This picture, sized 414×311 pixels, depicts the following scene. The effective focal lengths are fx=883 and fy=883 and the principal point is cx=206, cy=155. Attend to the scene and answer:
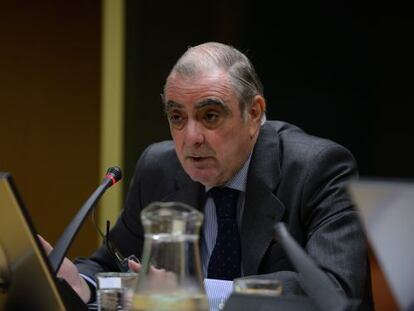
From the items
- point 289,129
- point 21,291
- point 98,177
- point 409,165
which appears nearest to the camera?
point 21,291

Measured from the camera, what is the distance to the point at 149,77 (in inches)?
165

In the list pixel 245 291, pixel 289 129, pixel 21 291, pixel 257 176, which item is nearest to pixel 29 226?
pixel 21 291

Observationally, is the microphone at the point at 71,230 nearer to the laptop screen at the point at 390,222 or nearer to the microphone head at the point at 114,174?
the microphone head at the point at 114,174

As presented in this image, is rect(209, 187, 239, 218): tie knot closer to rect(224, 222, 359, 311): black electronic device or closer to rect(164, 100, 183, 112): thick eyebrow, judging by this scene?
rect(164, 100, 183, 112): thick eyebrow

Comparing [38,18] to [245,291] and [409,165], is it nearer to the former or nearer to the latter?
[409,165]

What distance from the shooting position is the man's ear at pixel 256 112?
223cm

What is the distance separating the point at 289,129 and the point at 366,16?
5.72ft

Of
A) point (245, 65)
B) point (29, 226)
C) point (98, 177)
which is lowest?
point (98, 177)

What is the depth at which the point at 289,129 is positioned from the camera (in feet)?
7.86

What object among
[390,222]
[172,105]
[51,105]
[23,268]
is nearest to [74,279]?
[23,268]

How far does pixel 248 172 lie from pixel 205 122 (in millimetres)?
212

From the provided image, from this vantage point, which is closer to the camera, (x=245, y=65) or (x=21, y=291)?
(x=21, y=291)

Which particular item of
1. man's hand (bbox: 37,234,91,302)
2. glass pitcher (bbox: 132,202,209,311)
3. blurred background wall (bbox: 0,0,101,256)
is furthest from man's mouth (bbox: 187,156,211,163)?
blurred background wall (bbox: 0,0,101,256)

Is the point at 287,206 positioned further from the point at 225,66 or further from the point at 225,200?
the point at 225,66
